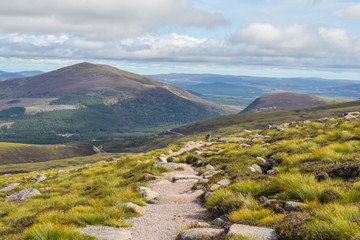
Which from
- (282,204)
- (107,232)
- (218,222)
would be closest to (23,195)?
(107,232)

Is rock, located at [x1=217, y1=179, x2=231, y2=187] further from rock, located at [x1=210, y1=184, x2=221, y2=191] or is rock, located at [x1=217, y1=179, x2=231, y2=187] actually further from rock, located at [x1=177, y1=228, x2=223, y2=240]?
rock, located at [x1=177, y1=228, x2=223, y2=240]

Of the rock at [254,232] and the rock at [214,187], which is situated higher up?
the rock at [254,232]

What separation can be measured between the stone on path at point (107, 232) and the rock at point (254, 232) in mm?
3616

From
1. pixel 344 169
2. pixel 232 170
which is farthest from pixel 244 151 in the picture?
pixel 344 169

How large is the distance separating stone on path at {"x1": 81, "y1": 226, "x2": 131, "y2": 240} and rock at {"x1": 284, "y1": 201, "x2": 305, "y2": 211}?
17.6 ft

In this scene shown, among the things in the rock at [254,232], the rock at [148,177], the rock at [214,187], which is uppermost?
the rock at [254,232]

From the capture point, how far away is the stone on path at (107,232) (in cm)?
823

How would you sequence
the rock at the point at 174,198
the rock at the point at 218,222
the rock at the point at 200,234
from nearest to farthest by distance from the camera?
1. the rock at the point at 200,234
2. the rock at the point at 218,222
3. the rock at the point at 174,198

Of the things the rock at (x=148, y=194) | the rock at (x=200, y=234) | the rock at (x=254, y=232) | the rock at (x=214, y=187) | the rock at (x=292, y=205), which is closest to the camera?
the rock at (x=254, y=232)

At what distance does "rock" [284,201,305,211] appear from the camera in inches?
322

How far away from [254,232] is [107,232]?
4910 mm

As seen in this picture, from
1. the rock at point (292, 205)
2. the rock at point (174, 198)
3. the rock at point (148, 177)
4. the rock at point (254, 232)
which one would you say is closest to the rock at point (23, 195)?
the rock at point (148, 177)

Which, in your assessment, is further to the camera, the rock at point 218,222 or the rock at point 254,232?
the rock at point 218,222

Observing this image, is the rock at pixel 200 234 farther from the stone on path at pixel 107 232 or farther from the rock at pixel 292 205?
the rock at pixel 292 205
